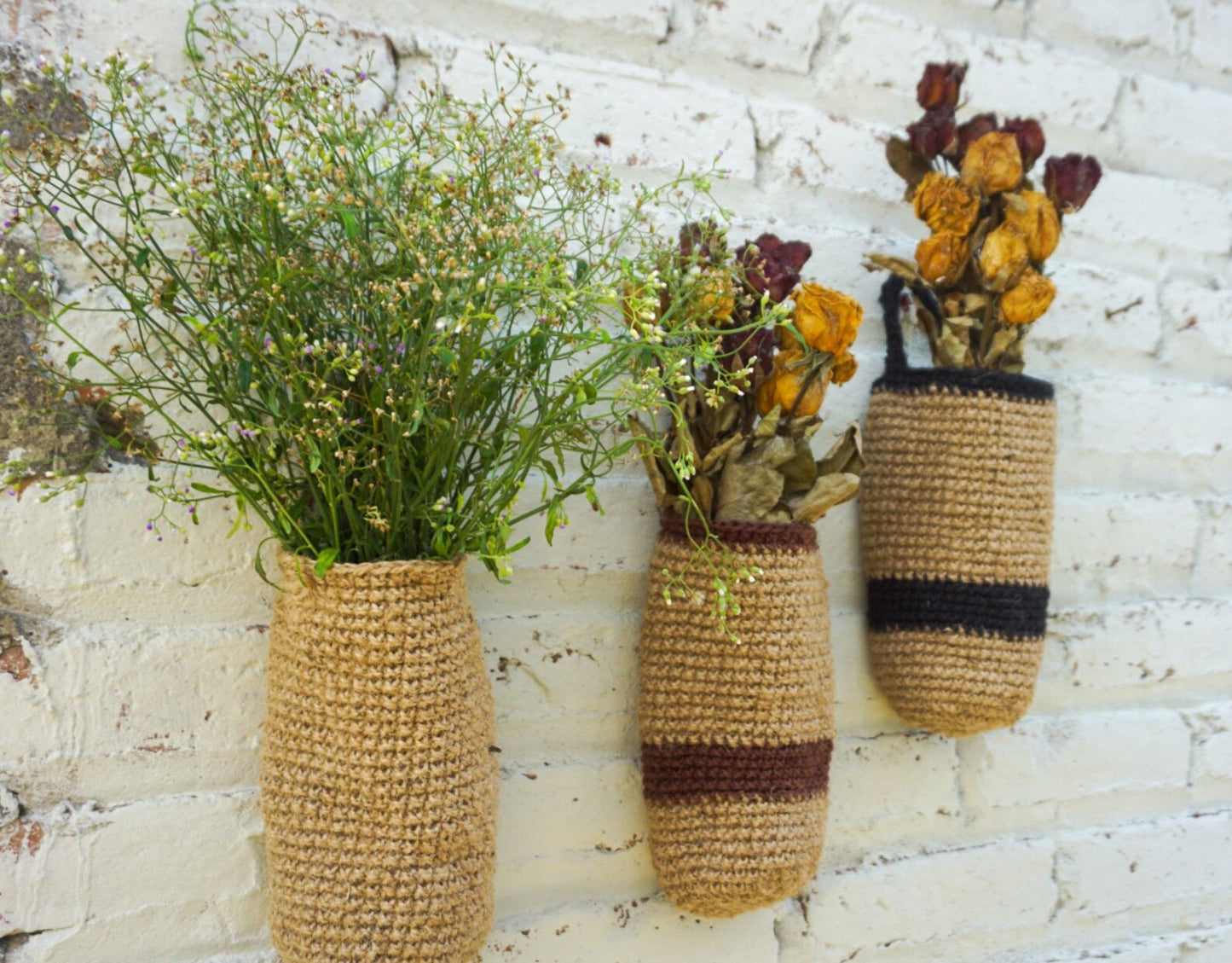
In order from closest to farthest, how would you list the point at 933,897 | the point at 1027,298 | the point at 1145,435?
the point at 1027,298 < the point at 933,897 < the point at 1145,435

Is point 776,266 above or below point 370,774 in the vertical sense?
above

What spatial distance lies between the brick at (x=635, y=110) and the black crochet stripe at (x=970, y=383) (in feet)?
0.68

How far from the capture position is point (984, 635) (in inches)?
30.7

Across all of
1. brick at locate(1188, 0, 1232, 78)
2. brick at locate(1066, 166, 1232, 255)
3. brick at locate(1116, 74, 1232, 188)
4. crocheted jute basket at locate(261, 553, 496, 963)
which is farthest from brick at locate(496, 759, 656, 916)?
brick at locate(1188, 0, 1232, 78)

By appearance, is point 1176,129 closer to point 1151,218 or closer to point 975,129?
point 1151,218

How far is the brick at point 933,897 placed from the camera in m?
0.85

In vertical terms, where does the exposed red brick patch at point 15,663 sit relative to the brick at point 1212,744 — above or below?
above

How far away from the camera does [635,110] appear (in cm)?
79

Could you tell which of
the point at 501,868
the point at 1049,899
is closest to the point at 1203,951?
the point at 1049,899

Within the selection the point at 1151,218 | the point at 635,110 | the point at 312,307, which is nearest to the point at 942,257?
the point at 635,110

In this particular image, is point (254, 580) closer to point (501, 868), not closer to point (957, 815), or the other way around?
point (501, 868)

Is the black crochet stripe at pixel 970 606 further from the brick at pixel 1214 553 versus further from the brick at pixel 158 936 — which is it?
the brick at pixel 158 936

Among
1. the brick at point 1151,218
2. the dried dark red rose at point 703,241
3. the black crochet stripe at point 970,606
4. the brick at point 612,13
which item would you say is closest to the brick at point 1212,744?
the black crochet stripe at point 970,606

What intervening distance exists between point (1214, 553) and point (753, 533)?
0.61 m
